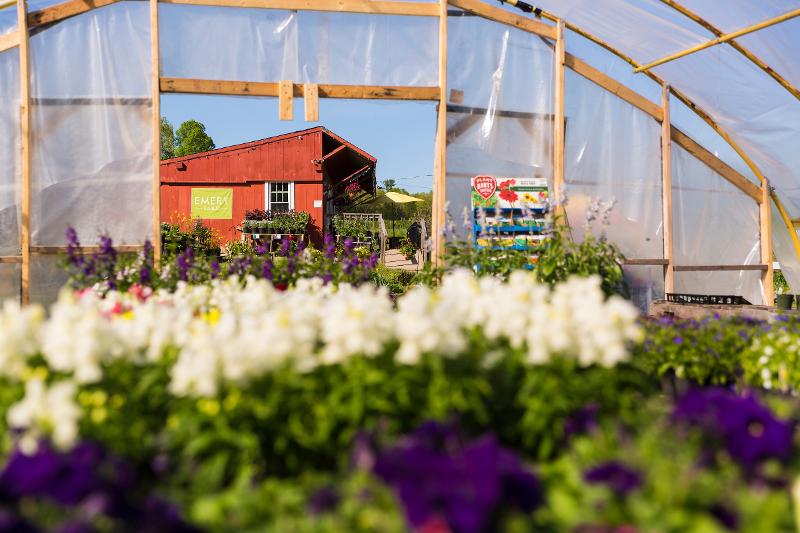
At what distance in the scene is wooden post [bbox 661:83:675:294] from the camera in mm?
6703

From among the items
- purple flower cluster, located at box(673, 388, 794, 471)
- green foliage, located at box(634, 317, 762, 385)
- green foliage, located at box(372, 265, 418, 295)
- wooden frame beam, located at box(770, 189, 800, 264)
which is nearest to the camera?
purple flower cluster, located at box(673, 388, 794, 471)

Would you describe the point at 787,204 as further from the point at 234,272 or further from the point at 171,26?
the point at 171,26

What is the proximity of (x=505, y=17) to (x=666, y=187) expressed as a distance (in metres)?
2.50

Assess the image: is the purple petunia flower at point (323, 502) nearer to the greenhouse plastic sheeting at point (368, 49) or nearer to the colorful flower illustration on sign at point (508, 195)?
the colorful flower illustration on sign at point (508, 195)

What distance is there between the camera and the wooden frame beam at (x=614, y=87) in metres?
6.54

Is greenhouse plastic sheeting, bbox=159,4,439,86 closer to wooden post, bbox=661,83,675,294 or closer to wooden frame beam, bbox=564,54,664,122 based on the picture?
wooden frame beam, bbox=564,54,664,122

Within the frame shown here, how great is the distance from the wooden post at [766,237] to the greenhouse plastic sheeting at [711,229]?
2.3 inches

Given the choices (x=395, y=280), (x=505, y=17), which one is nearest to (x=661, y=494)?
(x=505, y=17)

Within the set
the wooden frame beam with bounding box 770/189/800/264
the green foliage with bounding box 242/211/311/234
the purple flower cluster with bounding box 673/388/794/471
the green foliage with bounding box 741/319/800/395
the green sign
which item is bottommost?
the green foliage with bounding box 741/319/800/395

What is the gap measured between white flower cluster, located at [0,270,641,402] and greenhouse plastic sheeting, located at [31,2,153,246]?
151 inches

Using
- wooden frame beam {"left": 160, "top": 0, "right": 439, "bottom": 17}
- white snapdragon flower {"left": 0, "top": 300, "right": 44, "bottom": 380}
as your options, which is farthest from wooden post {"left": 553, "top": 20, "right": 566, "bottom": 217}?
white snapdragon flower {"left": 0, "top": 300, "right": 44, "bottom": 380}

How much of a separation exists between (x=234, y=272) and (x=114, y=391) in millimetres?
2863

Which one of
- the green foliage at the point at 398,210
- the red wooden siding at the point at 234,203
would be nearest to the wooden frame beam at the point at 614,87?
the red wooden siding at the point at 234,203

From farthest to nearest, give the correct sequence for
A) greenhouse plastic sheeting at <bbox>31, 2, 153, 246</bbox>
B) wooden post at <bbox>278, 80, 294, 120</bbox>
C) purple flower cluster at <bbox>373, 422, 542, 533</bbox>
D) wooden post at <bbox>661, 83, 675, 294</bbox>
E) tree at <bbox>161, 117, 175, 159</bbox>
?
tree at <bbox>161, 117, 175, 159</bbox> < wooden post at <bbox>661, 83, 675, 294</bbox> < wooden post at <bbox>278, 80, 294, 120</bbox> < greenhouse plastic sheeting at <bbox>31, 2, 153, 246</bbox> < purple flower cluster at <bbox>373, 422, 542, 533</bbox>
